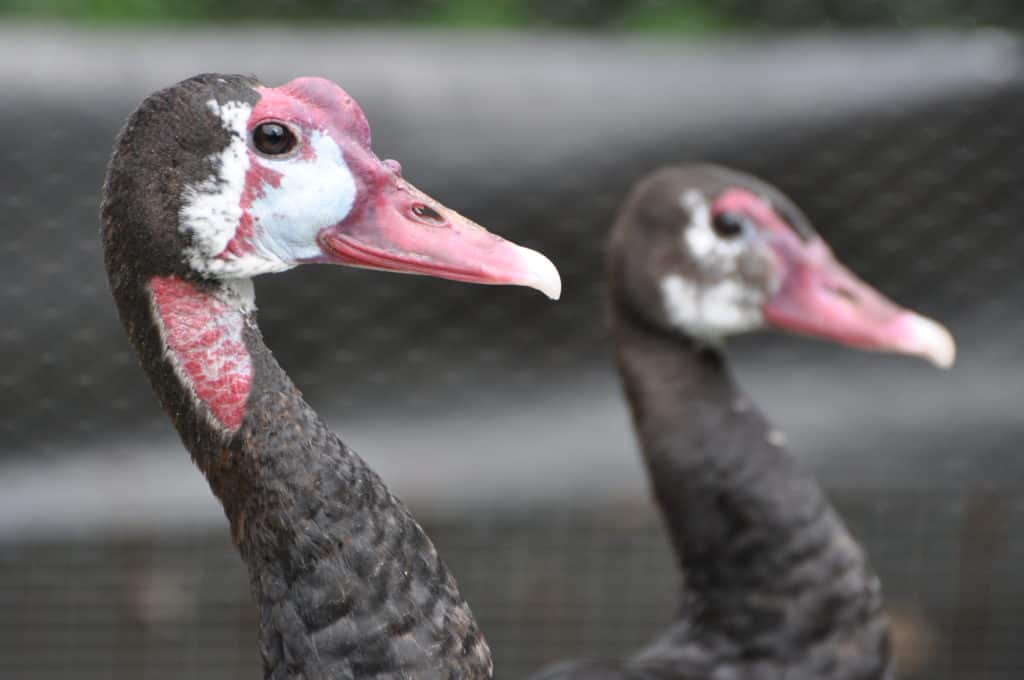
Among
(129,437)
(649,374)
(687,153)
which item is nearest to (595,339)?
(687,153)

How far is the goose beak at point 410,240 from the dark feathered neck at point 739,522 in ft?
2.28

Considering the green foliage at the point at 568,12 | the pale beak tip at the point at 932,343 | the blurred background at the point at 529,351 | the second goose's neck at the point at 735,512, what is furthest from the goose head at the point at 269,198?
the green foliage at the point at 568,12

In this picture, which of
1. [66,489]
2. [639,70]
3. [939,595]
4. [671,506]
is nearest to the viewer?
[671,506]

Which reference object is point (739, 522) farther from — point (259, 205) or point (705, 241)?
point (259, 205)

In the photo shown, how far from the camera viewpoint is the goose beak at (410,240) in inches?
47.1

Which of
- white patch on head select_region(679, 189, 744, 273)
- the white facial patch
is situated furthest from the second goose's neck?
the white facial patch

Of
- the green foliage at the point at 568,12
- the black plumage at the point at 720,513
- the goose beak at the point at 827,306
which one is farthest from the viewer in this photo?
the green foliage at the point at 568,12

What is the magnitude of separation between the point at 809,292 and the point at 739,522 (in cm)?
35

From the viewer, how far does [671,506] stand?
6.04ft

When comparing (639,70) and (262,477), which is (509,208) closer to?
(639,70)

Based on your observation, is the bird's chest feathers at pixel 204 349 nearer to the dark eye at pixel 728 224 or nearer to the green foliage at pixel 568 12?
the dark eye at pixel 728 224

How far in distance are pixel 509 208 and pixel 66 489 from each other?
924mm

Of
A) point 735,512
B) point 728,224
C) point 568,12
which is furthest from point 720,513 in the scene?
point 568,12

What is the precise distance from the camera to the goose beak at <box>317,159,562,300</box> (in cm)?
120
